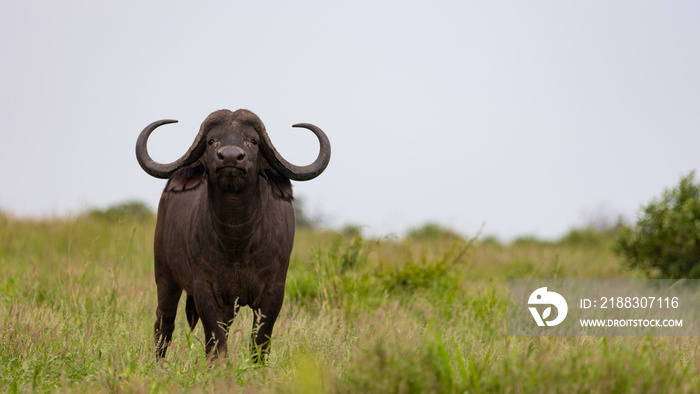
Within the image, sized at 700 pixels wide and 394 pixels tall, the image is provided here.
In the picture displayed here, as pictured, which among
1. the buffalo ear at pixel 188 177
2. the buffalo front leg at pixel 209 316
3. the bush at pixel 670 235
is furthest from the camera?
the bush at pixel 670 235

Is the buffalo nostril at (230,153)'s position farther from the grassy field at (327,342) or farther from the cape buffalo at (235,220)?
the grassy field at (327,342)

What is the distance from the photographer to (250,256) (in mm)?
5102

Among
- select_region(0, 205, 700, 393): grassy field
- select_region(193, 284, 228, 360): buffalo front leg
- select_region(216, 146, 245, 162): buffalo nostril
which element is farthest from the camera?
select_region(193, 284, 228, 360): buffalo front leg

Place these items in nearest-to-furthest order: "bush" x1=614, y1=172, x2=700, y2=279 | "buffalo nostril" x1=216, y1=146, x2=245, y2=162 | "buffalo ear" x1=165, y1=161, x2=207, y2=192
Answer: "buffalo nostril" x1=216, y1=146, x2=245, y2=162
"buffalo ear" x1=165, y1=161, x2=207, y2=192
"bush" x1=614, y1=172, x2=700, y2=279

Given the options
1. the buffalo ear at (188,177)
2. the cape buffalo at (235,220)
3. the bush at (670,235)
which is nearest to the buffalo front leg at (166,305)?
the cape buffalo at (235,220)

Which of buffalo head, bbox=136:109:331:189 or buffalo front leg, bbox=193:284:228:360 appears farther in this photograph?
buffalo front leg, bbox=193:284:228:360

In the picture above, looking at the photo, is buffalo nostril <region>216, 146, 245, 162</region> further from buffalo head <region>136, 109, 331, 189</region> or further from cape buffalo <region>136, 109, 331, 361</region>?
cape buffalo <region>136, 109, 331, 361</region>

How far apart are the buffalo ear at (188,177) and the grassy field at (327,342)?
122 cm

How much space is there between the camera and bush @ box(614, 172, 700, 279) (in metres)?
11.2

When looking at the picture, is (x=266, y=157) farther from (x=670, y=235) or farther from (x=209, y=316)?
(x=670, y=235)

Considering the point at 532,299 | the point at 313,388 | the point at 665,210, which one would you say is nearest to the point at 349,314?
the point at 532,299

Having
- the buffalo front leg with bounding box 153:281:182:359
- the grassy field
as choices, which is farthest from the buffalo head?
the buffalo front leg with bounding box 153:281:182:359

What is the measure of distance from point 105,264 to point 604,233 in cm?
1998

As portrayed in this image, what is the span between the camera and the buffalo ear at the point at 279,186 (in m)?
5.31
